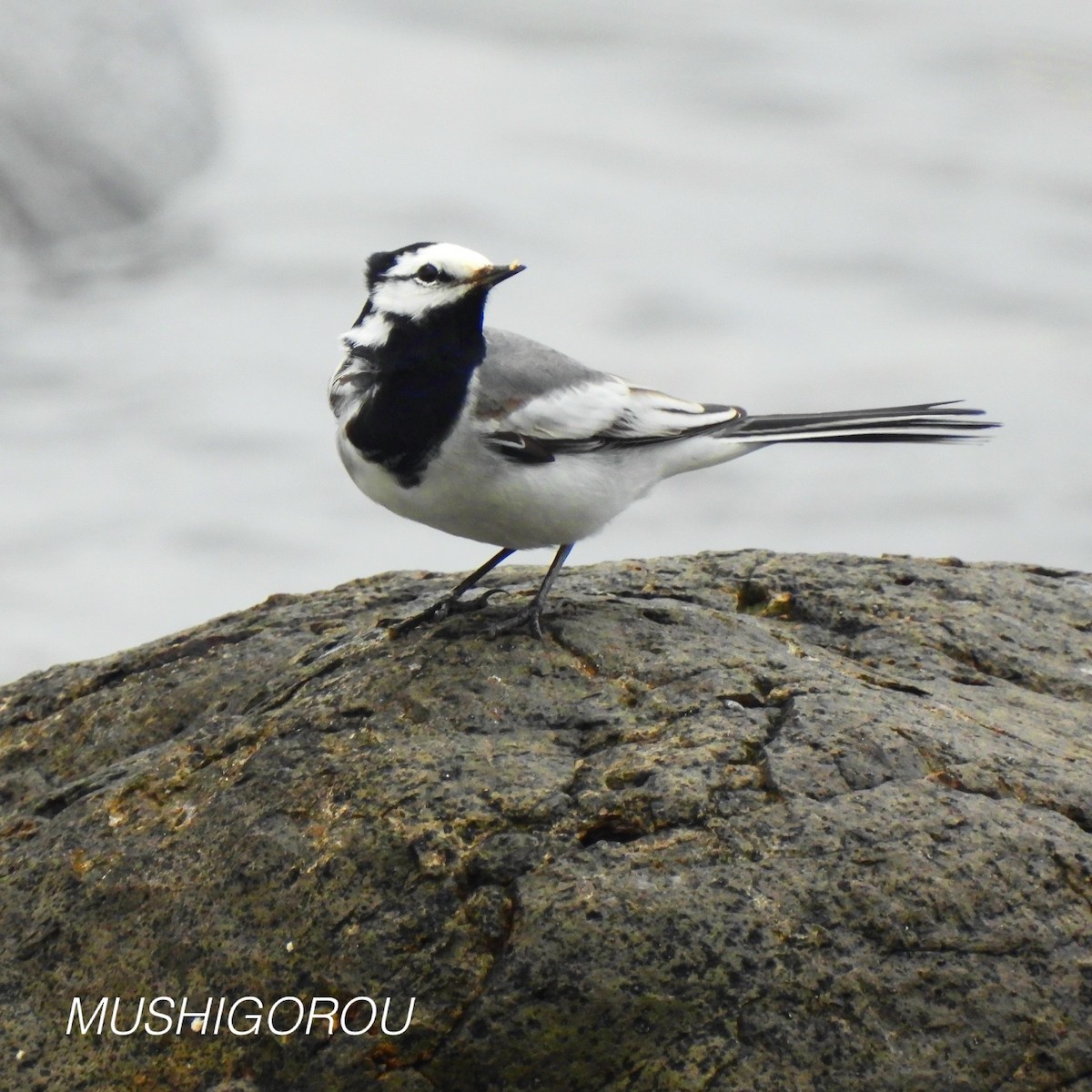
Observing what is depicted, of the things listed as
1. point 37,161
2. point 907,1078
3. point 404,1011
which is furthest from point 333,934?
point 37,161

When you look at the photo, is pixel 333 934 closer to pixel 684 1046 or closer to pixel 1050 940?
pixel 684 1046

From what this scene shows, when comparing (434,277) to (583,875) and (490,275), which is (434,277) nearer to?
(490,275)

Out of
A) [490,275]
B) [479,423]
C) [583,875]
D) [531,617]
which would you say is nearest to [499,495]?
[479,423]

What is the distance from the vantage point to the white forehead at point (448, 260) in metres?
4.89

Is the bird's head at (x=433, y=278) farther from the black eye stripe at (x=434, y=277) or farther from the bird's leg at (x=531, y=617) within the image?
the bird's leg at (x=531, y=617)

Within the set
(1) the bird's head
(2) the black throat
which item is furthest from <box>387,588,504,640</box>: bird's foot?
(1) the bird's head

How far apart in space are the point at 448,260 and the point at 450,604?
1.09m

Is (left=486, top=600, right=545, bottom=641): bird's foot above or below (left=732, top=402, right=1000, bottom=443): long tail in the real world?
below

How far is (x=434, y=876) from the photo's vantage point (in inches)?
153

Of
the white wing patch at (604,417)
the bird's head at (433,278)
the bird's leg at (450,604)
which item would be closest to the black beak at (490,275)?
the bird's head at (433,278)

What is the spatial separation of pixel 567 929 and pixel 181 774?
1332 mm

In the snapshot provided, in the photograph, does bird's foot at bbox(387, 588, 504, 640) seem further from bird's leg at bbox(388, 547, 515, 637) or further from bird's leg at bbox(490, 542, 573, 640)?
bird's leg at bbox(490, 542, 573, 640)

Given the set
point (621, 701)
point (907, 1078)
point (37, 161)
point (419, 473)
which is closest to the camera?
point (907, 1078)

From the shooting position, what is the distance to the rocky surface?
3.67m
